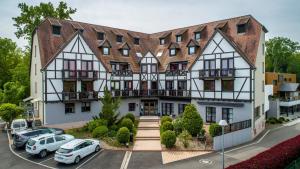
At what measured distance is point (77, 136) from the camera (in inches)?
1074

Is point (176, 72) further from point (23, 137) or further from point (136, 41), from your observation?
point (23, 137)

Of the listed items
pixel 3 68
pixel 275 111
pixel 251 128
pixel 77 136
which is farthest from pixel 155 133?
pixel 3 68

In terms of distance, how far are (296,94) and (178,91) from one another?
32720 mm

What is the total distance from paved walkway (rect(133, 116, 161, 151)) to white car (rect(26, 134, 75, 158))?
7142 millimetres

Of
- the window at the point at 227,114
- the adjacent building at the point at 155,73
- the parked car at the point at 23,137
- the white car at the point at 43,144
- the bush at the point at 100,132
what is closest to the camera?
the white car at the point at 43,144

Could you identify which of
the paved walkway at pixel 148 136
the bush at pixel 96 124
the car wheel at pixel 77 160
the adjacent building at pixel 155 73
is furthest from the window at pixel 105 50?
the car wheel at pixel 77 160

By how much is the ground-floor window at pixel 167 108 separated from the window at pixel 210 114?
240 inches

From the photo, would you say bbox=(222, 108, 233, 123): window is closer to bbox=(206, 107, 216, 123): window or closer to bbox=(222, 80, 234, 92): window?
bbox=(206, 107, 216, 123): window

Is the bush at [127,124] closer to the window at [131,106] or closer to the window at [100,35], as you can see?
the window at [131,106]

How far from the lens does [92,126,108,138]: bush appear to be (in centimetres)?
2623

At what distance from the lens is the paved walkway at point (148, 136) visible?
80.1ft

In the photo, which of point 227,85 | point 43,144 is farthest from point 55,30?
point 227,85

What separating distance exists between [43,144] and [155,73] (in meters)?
21.0

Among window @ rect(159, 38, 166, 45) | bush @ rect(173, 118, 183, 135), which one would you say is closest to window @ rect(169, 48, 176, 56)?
window @ rect(159, 38, 166, 45)
